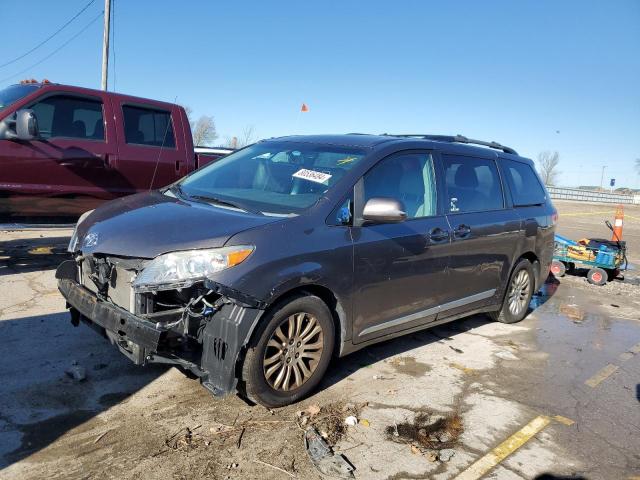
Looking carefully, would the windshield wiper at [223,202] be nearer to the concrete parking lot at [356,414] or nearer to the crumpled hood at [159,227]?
the crumpled hood at [159,227]

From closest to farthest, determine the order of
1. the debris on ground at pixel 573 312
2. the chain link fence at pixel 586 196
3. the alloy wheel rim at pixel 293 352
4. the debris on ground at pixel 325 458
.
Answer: the debris on ground at pixel 325 458 < the alloy wheel rim at pixel 293 352 < the debris on ground at pixel 573 312 < the chain link fence at pixel 586 196

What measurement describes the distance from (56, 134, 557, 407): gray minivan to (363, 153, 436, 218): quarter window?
13 mm

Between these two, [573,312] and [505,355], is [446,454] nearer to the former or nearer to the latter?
[505,355]

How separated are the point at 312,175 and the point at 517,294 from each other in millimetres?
3248

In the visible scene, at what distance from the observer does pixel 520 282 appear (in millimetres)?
5961

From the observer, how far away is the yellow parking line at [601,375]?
4445 millimetres

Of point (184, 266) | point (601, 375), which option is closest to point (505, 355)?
point (601, 375)

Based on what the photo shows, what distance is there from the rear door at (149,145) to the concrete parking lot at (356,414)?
7.02 ft

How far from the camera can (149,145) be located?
7.07 meters

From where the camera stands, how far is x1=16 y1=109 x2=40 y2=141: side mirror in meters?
5.69

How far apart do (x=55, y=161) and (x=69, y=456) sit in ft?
14.3

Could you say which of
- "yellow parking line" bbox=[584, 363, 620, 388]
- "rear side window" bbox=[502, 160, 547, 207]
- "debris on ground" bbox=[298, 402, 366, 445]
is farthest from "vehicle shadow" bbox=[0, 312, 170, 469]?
"rear side window" bbox=[502, 160, 547, 207]

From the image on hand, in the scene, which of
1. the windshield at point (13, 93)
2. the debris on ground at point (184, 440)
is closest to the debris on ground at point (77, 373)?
the debris on ground at point (184, 440)

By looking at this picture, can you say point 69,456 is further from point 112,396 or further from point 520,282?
point 520,282
